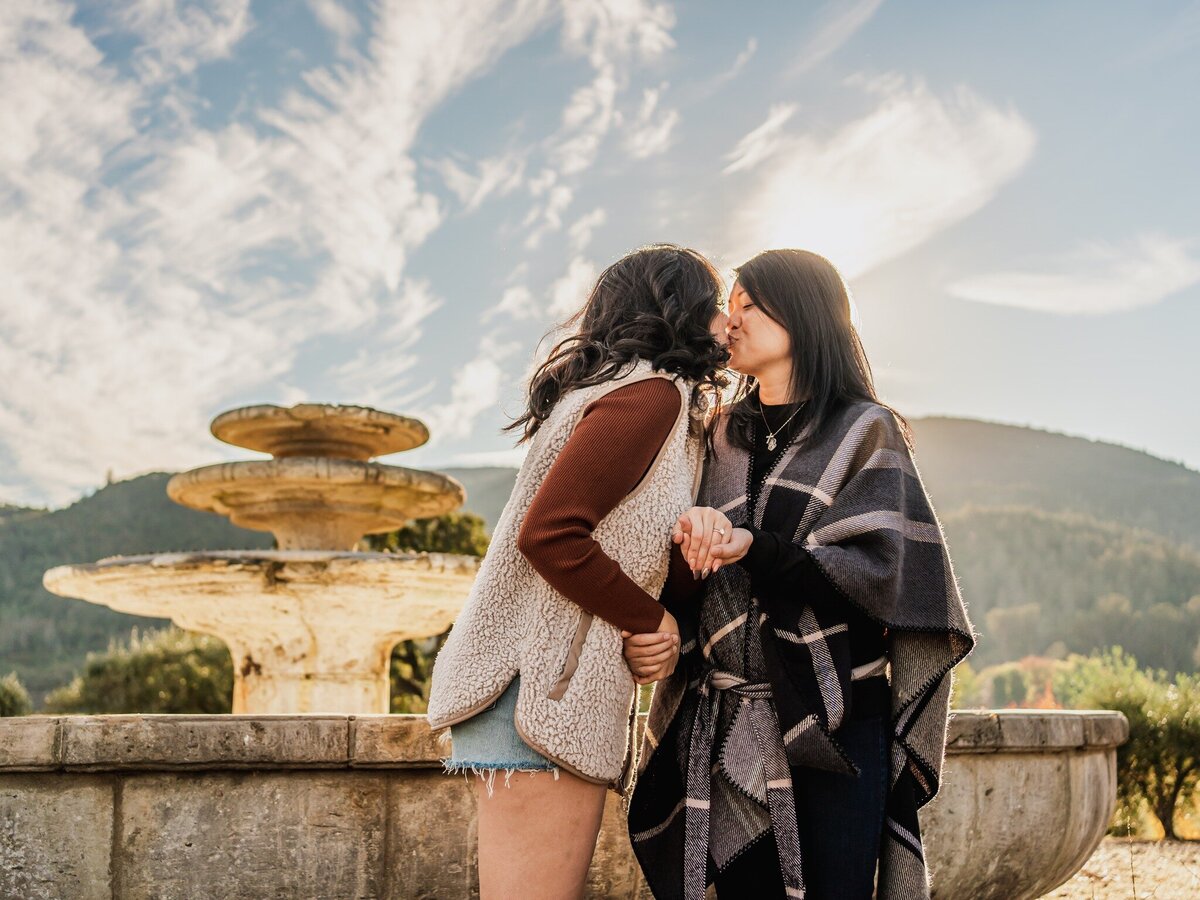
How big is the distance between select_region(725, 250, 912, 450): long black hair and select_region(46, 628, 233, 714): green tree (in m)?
14.3

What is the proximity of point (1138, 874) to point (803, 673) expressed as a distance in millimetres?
6272

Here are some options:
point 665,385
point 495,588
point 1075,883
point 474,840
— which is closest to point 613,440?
point 665,385

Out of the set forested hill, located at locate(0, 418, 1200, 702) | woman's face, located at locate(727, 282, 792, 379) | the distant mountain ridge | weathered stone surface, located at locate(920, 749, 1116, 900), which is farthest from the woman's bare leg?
the distant mountain ridge

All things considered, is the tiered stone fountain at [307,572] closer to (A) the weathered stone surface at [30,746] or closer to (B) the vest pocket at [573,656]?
(A) the weathered stone surface at [30,746]

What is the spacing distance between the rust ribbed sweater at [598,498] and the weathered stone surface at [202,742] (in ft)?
4.81

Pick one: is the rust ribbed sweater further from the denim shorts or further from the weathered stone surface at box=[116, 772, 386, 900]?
the weathered stone surface at box=[116, 772, 386, 900]

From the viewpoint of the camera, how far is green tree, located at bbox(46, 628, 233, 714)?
15898mm

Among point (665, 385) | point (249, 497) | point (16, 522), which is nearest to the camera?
point (665, 385)

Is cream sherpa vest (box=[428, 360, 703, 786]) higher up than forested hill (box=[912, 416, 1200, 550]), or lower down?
lower down

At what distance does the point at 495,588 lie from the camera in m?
2.20

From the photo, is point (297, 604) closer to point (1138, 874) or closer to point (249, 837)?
point (249, 837)

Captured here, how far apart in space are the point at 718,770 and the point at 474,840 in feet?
4.05

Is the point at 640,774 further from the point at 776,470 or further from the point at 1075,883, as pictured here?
the point at 1075,883

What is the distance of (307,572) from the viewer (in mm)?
6465
